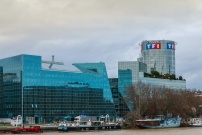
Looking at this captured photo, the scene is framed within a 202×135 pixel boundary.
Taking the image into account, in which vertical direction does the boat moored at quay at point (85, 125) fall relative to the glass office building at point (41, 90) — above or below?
below

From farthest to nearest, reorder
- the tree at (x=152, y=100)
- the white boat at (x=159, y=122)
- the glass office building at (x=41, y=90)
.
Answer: the glass office building at (x=41, y=90) → the tree at (x=152, y=100) → the white boat at (x=159, y=122)

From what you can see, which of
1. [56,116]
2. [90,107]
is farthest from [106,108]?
[56,116]

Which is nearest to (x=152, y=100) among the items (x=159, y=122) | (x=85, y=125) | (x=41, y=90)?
(x=159, y=122)

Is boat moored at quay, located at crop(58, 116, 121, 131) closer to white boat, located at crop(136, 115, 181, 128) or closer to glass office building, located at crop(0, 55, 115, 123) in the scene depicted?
white boat, located at crop(136, 115, 181, 128)

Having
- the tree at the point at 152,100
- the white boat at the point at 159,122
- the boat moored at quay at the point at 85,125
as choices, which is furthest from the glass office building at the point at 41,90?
Result: the white boat at the point at 159,122

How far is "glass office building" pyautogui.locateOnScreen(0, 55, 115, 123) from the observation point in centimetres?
17125

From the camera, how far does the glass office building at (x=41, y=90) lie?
171 m

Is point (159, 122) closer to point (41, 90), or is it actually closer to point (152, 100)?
point (152, 100)

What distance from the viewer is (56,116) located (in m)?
180

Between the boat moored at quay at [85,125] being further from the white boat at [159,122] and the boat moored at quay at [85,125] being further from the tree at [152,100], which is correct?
the tree at [152,100]

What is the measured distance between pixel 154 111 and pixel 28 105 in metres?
46.4

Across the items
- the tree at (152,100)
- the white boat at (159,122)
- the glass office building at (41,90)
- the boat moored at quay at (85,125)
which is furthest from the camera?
the glass office building at (41,90)

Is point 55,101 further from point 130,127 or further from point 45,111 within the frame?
point 130,127

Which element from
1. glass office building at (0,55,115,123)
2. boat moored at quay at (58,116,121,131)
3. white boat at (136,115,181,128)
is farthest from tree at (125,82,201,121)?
boat moored at quay at (58,116,121,131)
